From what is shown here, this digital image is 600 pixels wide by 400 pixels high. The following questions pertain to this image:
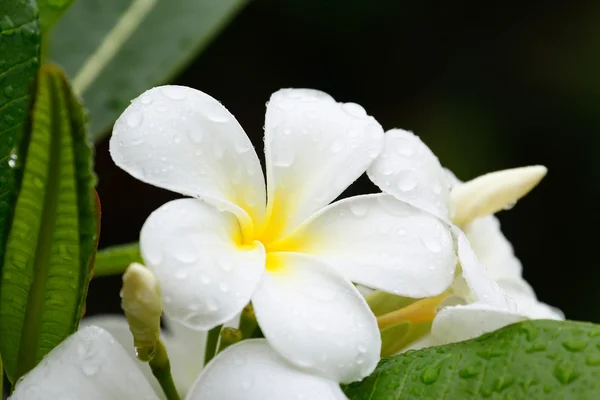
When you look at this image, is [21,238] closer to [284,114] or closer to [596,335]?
[284,114]

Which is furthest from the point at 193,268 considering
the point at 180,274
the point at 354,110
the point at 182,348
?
the point at 182,348

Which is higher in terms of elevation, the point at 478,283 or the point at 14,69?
the point at 14,69

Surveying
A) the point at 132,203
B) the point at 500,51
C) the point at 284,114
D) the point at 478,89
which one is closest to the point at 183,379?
the point at 284,114

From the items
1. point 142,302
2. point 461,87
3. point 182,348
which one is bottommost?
point 461,87

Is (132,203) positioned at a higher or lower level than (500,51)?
lower

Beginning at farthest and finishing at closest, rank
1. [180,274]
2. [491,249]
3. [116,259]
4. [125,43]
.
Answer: [125,43] < [491,249] < [116,259] < [180,274]

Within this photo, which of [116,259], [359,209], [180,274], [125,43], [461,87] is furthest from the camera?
[461,87]

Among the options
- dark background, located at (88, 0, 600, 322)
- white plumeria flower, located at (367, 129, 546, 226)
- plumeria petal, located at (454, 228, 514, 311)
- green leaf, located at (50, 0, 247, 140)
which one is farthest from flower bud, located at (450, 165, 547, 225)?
dark background, located at (88, 0, 600, 322)

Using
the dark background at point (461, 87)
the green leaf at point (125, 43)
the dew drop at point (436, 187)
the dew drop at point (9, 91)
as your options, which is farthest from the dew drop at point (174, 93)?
the dark background at point (461, 87)

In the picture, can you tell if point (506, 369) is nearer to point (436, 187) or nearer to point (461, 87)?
point (436, 187)
